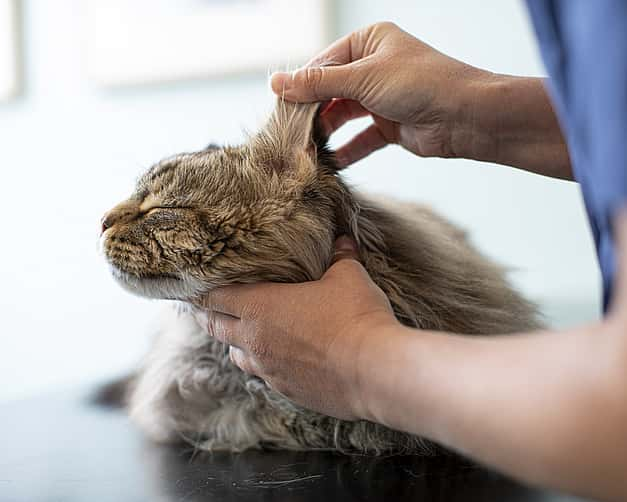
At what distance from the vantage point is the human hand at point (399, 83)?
1.23 metres

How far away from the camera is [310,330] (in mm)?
958

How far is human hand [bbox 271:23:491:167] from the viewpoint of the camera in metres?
1.23

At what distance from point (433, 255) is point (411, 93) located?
0.26 m

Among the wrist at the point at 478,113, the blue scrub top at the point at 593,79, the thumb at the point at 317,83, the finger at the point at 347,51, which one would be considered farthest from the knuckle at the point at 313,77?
the blue scrub top at the point at 593,79

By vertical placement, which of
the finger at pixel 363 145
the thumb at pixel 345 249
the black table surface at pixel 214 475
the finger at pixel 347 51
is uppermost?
the finger at pixel 347 51

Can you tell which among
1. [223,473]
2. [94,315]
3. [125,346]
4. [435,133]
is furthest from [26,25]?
[223,473]

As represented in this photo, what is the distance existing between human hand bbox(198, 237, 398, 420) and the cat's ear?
0.19 m

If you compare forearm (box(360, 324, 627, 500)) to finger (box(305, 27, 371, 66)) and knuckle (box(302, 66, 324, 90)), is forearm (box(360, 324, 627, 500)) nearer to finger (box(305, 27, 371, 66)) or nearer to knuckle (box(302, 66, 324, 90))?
knuckle (box(302, 66, 324, 90))

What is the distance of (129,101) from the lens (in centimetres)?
324

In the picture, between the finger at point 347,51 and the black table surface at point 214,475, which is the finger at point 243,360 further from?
the finger at point 347,51

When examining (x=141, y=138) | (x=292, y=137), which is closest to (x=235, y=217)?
(x=292, y=137)

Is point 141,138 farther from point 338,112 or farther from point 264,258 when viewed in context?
point 264,258

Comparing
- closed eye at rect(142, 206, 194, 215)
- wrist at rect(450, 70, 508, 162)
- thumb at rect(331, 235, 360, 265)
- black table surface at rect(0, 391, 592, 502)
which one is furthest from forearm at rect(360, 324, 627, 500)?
wrist at rect(450, 70, 508, 162)

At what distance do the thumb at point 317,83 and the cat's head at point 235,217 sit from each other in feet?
0.07
